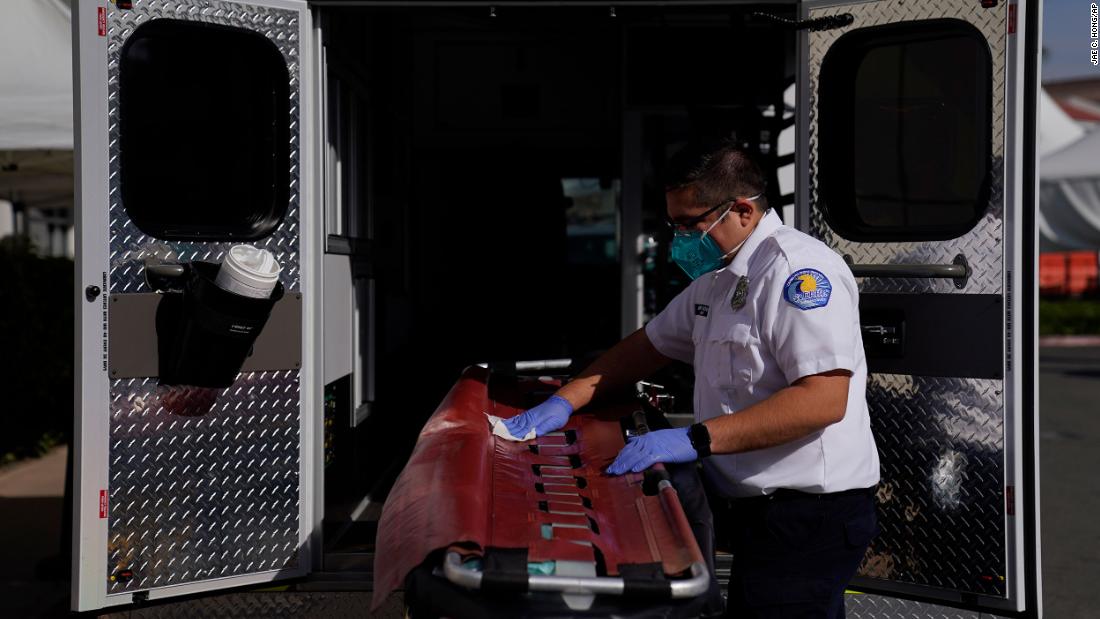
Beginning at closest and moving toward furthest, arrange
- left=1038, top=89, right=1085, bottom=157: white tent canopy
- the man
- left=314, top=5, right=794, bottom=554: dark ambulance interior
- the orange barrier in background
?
the man → left=314, top=5, right=794, bottom=554: dark ambulance interior → left=1038, top=89, right=1085, bottom=157: white tent canopy → the orange barrier in background

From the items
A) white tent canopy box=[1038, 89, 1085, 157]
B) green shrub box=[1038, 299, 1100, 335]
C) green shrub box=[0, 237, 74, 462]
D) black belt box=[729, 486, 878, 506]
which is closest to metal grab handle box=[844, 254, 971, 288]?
black belt box=[729, 486, 878, 506]

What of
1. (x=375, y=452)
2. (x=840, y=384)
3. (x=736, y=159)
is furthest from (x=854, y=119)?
(x=375, y=452)

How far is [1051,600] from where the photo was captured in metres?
4.80

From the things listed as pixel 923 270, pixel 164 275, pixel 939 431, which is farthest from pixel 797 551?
pixel 164 275

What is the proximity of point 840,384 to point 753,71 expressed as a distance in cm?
366

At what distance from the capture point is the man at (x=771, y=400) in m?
2.28

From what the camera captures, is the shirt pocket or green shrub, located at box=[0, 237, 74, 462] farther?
green shrub, located at box=[0, 237, 74, 462]

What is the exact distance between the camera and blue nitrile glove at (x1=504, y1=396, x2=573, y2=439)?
8.90 feet

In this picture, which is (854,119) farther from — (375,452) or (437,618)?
(375,452)

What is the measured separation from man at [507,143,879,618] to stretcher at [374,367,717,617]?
18 centimetres

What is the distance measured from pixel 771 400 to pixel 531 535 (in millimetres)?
643

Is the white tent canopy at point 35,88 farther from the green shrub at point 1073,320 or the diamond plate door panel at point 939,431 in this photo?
the green shrub at point 1073,320

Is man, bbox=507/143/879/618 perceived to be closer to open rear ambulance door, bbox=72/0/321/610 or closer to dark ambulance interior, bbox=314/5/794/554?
dark ambulance interior, bbox=314/5/794/554

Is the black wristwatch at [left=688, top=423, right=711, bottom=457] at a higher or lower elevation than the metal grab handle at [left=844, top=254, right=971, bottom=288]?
lower
